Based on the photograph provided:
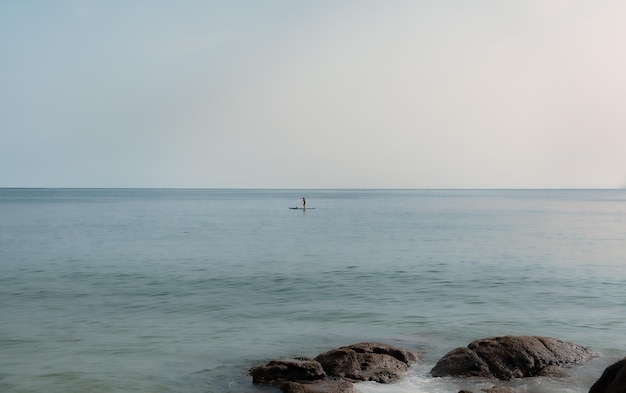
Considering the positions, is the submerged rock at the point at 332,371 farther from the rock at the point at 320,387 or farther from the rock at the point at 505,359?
the rock at the point at 505,359

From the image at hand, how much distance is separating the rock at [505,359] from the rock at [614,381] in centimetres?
474

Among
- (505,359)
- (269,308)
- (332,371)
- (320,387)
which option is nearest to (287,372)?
(332,371)

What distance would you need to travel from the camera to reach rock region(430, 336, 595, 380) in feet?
46.3

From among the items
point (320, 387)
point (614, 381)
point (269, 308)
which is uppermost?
point (614, 381)

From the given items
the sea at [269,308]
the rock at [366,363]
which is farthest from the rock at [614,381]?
the rock at [366,363]

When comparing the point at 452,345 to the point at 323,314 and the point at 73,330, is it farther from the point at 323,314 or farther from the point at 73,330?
the point at 73,330

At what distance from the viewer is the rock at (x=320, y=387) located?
12641 mm

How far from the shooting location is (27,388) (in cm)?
1450

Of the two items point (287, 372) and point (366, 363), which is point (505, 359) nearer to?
point (366, 363)

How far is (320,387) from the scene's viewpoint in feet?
42.1

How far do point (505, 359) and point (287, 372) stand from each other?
4720 millimetres

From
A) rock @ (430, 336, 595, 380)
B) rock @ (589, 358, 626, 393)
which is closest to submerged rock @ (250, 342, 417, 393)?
rock @ (430, 336, 595, 380)

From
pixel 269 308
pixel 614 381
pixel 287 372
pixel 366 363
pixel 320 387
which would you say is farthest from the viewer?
pixel 269 308

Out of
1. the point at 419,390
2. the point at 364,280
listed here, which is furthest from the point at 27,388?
the point at 364,280
